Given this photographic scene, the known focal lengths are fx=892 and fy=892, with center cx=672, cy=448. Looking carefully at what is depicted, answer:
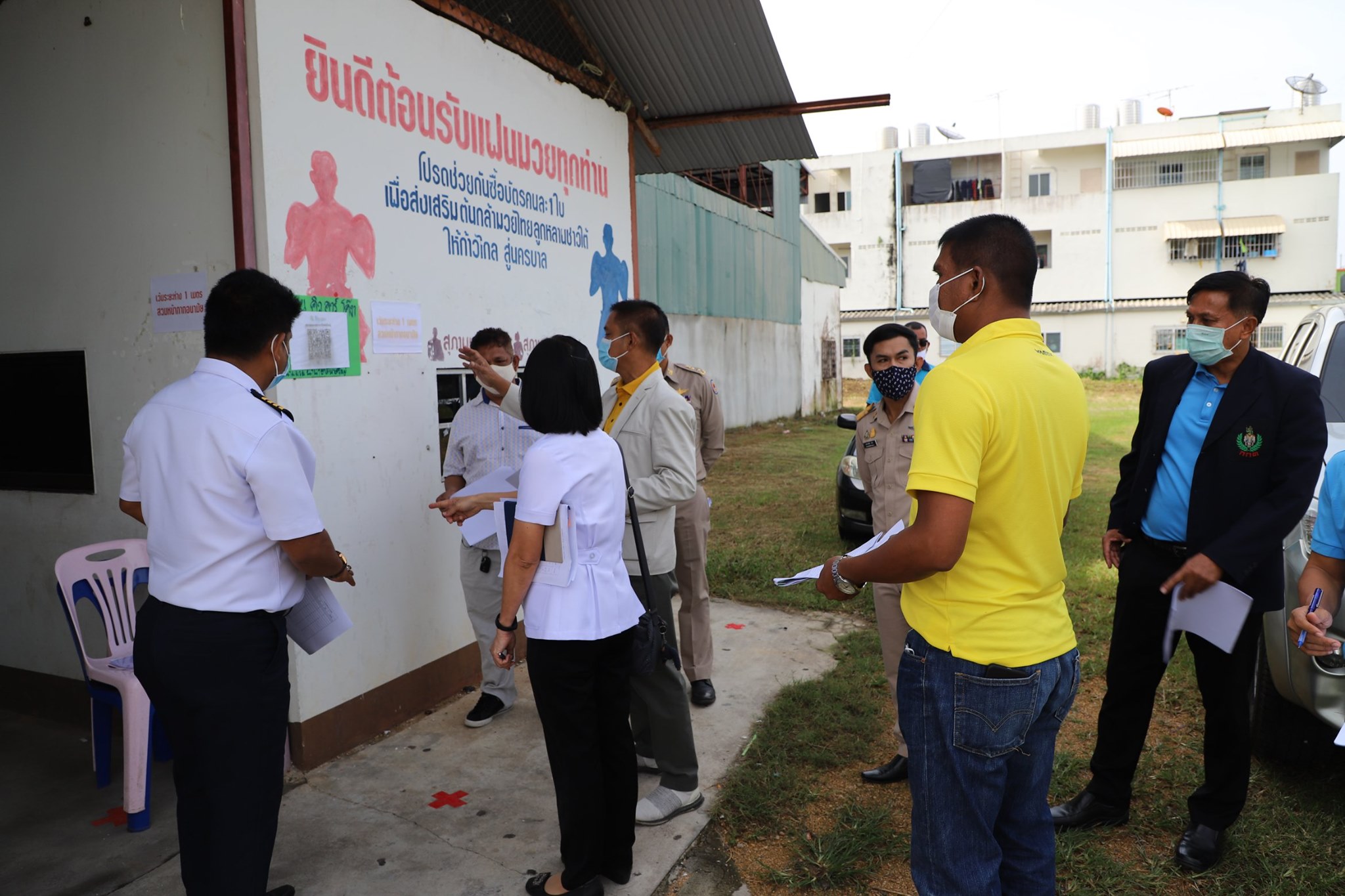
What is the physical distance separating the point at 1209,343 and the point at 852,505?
16.3ft

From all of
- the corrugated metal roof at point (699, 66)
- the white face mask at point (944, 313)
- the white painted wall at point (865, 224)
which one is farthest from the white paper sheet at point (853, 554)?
the white painted wall at point (865, 224)

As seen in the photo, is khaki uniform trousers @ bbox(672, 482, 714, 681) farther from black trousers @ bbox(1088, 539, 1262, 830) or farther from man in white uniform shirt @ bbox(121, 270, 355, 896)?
man in white uniform shirt @ bbox(121, 270, 355, 896)

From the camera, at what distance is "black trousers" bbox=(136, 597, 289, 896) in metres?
2.32

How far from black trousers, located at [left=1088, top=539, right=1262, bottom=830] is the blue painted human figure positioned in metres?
3.59

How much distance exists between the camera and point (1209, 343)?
306cm

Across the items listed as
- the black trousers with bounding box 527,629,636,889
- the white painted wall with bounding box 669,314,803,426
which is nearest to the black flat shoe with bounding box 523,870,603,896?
the black trousers with bounding box 527,629,636,889

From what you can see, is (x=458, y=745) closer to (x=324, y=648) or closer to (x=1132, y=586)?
(x=324, y=648)

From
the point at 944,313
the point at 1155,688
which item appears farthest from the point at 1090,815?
the point at 944,313

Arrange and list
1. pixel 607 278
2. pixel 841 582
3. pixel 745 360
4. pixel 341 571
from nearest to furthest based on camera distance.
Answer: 1. pixel 841 582
2. pixel 341 571
3. pixel 607 278
4. pixel 745 360

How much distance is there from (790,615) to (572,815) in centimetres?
354

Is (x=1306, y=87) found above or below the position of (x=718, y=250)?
above

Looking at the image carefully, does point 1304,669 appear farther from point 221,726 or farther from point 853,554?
point 221,726

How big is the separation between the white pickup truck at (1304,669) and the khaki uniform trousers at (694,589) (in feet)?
8.11

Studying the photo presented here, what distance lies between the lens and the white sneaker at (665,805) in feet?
11.2
